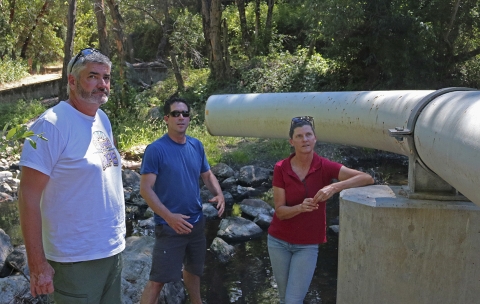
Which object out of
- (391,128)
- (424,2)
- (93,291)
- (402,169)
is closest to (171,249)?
(93,291)

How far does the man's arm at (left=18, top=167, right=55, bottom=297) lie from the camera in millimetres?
2328

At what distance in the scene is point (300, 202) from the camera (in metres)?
3.43

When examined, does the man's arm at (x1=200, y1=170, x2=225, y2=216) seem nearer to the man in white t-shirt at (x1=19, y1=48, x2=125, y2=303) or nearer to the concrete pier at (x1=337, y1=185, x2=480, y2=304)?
the concrete pier at (x1=337, y1=185, x2=480, y2=304)

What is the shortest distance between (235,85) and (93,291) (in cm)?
1419

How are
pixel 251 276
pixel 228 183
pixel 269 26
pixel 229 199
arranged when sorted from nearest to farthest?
pixel 251 276 → pixel 229 199 → pixel 228 183 → pixel 269 26

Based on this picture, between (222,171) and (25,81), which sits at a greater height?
(25,81)

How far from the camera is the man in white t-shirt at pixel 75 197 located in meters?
2.35

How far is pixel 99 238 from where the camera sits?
258 centimetres

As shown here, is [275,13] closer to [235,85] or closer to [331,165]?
[235,85]

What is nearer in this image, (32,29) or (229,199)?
(229,199)

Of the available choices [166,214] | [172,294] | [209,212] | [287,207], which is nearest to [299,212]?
[287,207]

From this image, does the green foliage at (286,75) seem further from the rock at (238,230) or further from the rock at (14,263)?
the rock at (14,263)

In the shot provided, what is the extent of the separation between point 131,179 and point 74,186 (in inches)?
291

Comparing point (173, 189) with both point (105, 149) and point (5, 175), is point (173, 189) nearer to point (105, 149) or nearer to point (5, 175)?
point (105, 149)
